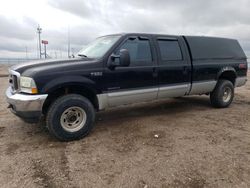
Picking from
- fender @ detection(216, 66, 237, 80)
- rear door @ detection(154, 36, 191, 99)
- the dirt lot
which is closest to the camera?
the dirt lot

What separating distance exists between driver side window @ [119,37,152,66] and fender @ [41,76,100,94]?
100 centimetres

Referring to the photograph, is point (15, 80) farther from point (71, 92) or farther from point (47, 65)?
point (71, 92)

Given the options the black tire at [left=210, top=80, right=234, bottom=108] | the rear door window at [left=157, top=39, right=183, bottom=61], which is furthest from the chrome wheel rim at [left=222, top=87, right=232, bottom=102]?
the rear door window at [left=157, top=39, right=183, bottom=61]

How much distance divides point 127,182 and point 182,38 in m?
4.15

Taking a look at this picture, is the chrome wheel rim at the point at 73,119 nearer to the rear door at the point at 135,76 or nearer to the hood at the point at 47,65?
the rear door at the point at 135,76

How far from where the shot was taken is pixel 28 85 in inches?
150

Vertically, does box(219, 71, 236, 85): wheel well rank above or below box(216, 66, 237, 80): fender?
below

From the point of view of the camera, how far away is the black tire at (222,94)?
6.51 m

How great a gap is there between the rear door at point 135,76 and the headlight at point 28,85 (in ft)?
4.28

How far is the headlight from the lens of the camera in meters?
3.79

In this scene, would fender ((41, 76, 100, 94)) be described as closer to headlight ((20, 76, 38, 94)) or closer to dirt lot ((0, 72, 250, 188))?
headlight ((20, 76, 38, 94))

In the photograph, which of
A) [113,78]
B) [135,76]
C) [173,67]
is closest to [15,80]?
[113,78]

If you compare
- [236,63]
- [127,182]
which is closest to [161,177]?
[127,182]

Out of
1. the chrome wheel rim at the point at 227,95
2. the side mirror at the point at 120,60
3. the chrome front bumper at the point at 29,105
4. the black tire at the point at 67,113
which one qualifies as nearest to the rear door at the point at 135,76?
the side mirror at the point at 120,60
